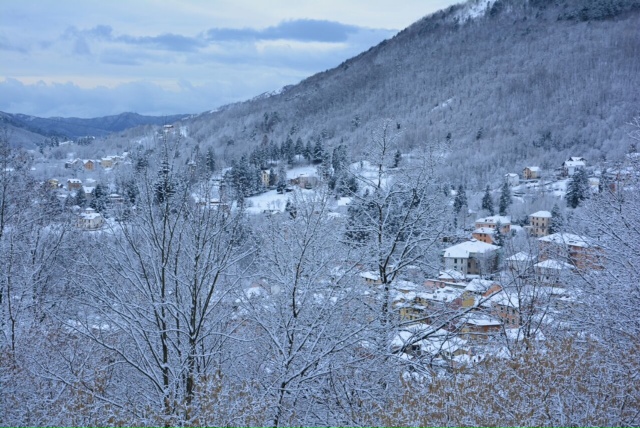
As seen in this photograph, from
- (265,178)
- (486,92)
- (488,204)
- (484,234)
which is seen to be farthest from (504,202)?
(486,92)

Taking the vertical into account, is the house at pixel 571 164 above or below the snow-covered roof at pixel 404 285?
below

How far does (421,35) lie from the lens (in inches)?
6038

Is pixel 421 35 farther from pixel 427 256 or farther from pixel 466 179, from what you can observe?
pixel 427 256

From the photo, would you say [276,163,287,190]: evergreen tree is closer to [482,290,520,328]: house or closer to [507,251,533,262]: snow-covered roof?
[507,251,533,262]: snow-covered roof

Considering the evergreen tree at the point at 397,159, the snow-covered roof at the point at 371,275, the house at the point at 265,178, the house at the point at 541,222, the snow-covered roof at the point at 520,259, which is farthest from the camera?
the house at the point at 265,178

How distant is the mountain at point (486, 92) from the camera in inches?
3219

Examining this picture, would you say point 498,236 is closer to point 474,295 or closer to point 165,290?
point 474,295

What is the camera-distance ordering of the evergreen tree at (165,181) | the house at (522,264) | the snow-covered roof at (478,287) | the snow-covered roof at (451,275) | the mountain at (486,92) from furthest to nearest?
the mountain at (486,92) < the house at (522,264) < the snow-covered roof at (478,287) < the snow-covered roof at (451,275) < the evergreen tree at (165,181)

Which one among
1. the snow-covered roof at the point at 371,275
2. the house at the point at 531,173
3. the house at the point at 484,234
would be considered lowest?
the house at the point at 484,234

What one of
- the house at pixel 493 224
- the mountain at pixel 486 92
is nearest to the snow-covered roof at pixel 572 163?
the mountain at pixel 486 92

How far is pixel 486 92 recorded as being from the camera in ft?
353

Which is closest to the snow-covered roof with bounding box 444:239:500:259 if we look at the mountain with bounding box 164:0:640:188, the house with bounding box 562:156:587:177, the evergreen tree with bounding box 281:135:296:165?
the mountain with bounding box 164:0:640:188

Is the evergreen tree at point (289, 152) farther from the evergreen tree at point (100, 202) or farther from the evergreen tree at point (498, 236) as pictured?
the evergreen tree at point (100, 202)

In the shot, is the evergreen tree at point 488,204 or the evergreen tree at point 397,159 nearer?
the evergreen tree at point 397,159
